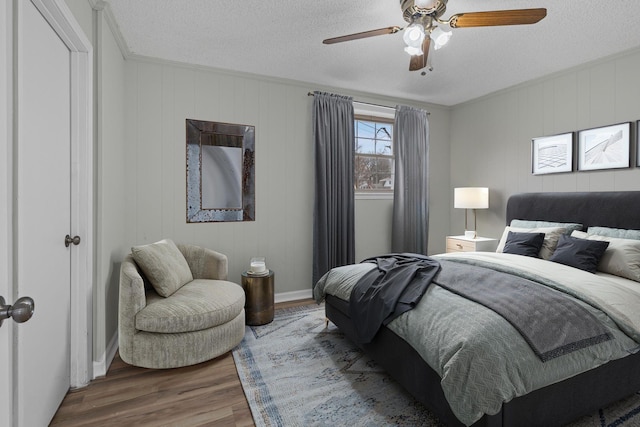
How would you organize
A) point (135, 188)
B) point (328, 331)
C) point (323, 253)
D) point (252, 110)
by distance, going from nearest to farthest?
point (328, 331), point (135, 188), point (252, 110), point (323, 253)

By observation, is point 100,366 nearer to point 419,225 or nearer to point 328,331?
point 328,331

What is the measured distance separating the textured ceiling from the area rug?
262 centimetres

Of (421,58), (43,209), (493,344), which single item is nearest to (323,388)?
(493,344)

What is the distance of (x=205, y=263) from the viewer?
310cm

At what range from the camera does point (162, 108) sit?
330 centimetres

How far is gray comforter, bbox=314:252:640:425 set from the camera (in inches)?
56.6

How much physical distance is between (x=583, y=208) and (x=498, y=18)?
2.28m

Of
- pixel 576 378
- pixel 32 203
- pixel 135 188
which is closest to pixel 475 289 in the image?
pixel 576 378

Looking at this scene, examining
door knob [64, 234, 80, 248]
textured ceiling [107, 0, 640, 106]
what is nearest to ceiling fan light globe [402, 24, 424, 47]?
textured ceiling [107, 0, 640, 106]

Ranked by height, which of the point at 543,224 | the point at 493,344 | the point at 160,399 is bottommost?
the point at 160,399

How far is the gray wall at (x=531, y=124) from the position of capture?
10.2 ft

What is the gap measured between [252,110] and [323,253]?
1.84 m

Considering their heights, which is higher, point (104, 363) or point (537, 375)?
point (537, 375)

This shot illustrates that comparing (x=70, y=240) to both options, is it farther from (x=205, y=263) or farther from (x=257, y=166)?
(x=257, y=166)
